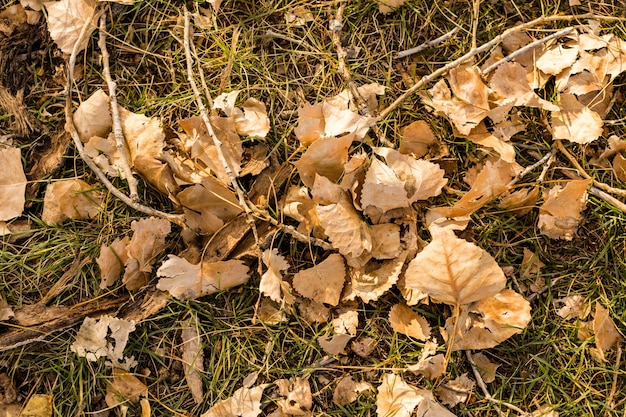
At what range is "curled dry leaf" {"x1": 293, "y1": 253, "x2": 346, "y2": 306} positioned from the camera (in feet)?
6.56

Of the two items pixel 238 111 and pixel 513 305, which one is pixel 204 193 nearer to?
pixel 238 111

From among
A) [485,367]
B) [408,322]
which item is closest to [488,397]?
[485,367]

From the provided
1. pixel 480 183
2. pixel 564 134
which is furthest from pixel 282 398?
pixel 564 134

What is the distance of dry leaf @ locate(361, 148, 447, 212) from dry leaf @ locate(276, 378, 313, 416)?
67 cm

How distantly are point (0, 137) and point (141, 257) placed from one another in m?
0.72

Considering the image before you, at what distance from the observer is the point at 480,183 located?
1.95m

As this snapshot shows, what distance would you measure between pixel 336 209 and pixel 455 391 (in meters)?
0.78

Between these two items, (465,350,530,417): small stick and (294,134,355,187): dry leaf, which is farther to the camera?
(465,350,530,417): small stick

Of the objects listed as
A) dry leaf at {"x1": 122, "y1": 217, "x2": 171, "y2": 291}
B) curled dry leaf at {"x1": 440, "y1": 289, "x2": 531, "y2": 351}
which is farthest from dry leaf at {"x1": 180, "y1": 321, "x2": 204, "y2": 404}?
curled dry leaf at {"x1": 440, "y1": 289, "x2": 531, "y2": 351}

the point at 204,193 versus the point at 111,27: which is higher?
the point at 111,27

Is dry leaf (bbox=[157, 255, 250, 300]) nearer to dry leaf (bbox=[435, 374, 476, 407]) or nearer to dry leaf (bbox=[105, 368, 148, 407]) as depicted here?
dry leaf (bbox=[105, 368, 148, 407])

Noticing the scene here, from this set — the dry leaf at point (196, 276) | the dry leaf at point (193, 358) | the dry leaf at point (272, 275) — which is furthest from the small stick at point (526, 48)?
the dry leaf at point (193, 358)

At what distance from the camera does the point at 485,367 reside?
2066 millimetres

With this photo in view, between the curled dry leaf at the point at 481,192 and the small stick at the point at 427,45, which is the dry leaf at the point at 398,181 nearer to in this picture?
the curled dry leaf at the point at 481,192
